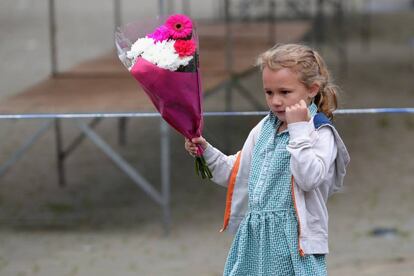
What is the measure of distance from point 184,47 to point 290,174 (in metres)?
0.52

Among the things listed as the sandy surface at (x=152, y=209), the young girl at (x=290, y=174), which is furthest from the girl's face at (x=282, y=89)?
the sandy surface at (x=152, y=209)

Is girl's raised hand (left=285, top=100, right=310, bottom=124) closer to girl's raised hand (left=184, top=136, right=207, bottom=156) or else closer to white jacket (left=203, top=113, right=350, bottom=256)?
white jacket (left=203, top=113, right=350, bottom=256)

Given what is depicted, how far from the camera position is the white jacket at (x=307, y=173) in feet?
9.34

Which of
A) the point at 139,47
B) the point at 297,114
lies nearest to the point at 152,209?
the point at 139,47

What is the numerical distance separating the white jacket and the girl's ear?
7 centimetres

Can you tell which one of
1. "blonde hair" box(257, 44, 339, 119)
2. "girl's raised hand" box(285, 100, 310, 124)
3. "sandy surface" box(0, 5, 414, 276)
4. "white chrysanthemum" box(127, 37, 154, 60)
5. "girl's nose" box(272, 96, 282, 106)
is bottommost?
"sandy surface" box(0, 5, 414, 276)

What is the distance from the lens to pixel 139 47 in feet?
10.2

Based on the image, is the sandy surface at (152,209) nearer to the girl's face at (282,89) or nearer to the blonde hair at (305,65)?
the blonde hair at (305,65)

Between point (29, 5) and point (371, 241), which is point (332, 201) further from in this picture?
point (29, 5)

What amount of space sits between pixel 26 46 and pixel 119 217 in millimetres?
9934

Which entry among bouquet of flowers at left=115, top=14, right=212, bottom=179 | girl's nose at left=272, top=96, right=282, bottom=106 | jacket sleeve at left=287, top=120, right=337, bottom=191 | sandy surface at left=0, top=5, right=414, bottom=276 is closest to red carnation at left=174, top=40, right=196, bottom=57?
bouquet of flowers at left=115, top=14, right=212, bottom=179

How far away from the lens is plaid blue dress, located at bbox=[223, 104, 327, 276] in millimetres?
3000

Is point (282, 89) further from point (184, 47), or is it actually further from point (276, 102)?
point (184, 47)

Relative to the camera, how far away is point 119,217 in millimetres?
6770
